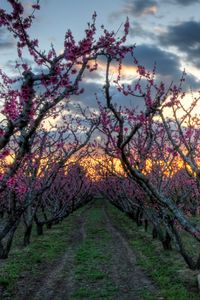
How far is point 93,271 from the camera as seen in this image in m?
18.6

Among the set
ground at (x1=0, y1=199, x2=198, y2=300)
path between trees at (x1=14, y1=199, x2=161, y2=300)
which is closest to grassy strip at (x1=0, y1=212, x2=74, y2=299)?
ground at (x1=0, y1=199, x2=198, y2=300)

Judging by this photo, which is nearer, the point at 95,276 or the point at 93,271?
the point at 95,276

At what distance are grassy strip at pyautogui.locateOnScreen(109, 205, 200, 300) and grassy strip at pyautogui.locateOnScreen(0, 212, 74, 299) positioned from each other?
451 centimetres

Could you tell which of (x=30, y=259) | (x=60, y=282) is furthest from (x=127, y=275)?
(x=30, y=259)

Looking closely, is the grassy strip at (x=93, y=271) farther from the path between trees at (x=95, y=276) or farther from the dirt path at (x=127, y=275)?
the dirt path at (x=127, y=275)

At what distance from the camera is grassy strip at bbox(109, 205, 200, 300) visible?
14.1 m

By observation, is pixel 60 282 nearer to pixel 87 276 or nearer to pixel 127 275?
pixel 87 276

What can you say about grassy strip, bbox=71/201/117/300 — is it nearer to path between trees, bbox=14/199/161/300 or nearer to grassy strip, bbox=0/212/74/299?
path between trees, bbox=14/199/161/300

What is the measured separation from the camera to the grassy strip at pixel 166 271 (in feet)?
46.3

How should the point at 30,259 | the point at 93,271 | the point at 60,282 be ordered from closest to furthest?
1. the point at 60,282
2. the point at 93,271
3. the point at 30,259

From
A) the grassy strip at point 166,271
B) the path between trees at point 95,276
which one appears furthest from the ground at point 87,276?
the grassy strip at point 166,271

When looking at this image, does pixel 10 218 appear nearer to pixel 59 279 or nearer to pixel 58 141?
pixel 59 279

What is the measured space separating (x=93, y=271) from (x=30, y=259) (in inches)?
162

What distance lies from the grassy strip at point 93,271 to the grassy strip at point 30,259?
1430 millimetres
